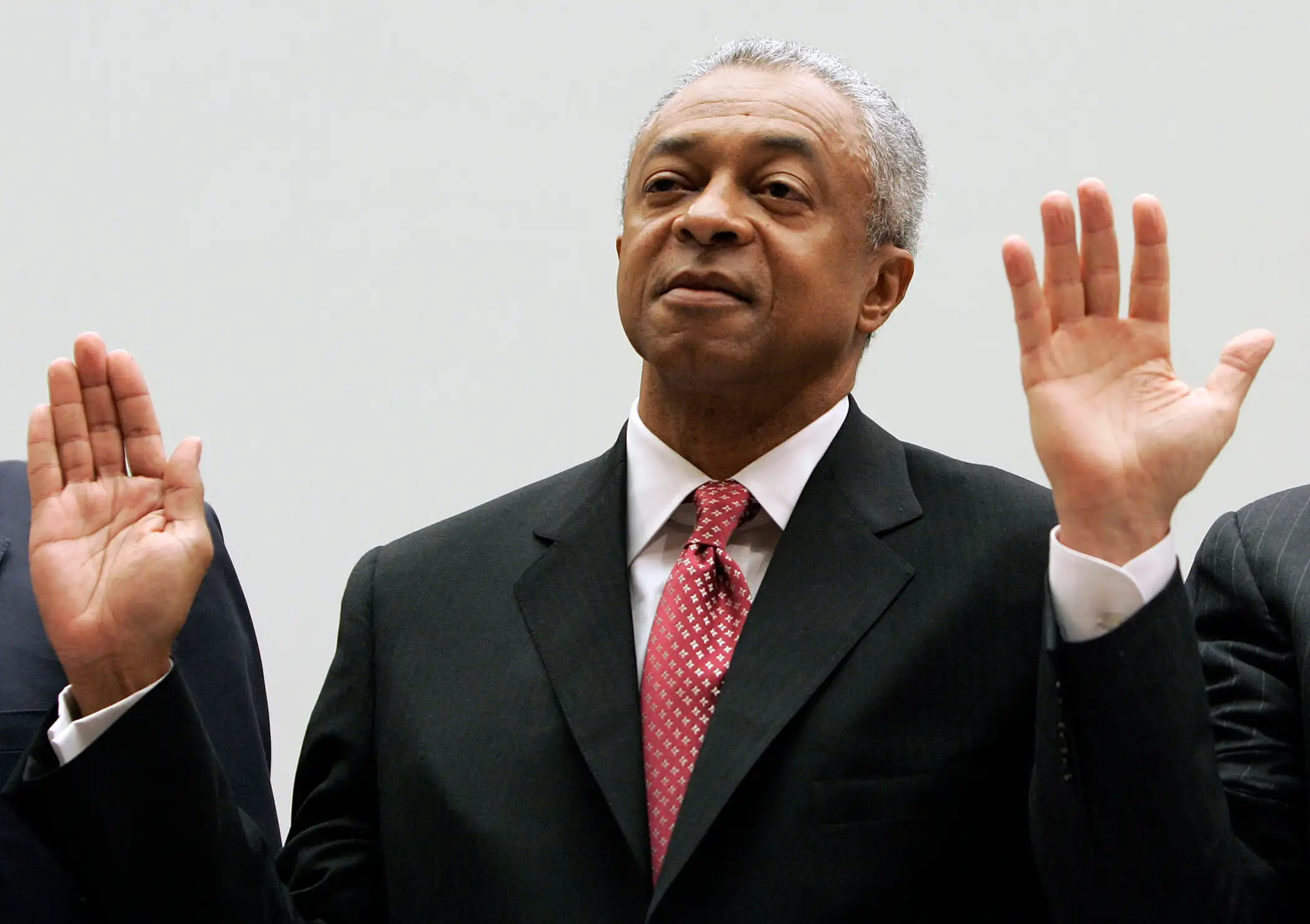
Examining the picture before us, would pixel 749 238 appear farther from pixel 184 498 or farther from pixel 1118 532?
pixel 184 498

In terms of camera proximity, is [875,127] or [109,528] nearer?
[109,528]

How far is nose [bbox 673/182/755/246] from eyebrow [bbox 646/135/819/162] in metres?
0.08

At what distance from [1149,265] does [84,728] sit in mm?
1178

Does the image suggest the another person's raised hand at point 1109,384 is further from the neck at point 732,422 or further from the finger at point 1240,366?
the neck at point 732,422

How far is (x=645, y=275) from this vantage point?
88.6 inches

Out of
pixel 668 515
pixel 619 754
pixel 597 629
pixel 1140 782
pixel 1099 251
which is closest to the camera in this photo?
pixel 1140 782

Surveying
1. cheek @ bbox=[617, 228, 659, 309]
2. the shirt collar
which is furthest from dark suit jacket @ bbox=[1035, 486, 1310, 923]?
cheek @ bbox=[617, 228, 659, 309]

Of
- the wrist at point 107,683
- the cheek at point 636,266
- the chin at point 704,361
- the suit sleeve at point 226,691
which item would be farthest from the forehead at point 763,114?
the wrist at point 107,683

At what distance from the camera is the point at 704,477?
7.41 feet

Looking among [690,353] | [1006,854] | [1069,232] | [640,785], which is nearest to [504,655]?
[640,785]

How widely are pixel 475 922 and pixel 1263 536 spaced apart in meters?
0.96

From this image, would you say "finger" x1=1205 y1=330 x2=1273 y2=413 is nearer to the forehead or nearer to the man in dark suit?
the man in dark suit

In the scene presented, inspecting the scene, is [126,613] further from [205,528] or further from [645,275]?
[645,275]

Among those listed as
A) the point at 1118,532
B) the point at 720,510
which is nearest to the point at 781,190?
the point at 720,510
